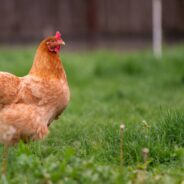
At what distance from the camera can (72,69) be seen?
11.5m

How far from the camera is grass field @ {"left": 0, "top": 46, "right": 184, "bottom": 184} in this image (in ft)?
13.9

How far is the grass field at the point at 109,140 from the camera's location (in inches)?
166

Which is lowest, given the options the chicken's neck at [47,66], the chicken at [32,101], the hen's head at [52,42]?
the chicken at [32,101]

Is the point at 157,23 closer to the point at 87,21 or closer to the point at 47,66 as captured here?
the point at 87,21

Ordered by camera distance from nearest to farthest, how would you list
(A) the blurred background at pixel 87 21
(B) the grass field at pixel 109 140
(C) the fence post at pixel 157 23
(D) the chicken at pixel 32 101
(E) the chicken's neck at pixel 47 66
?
(B) the grass field at pixel 109 140 → (D) the chicken at pixel 32 101 → (E) the chicken's neck at pixel 47 66 → (A) the blurred background at pixel 87 21 → (C) the fence post at pixel 157 23

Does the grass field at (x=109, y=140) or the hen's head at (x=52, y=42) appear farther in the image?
the hen's head at (x=52, y=42)

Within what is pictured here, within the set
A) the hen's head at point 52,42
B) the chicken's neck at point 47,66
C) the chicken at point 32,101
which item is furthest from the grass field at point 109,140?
the hen's head at point 52,42

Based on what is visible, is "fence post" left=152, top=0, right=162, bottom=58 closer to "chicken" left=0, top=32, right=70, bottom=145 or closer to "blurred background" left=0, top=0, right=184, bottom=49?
"blurred background" left=0, top=0, right=184, bottom=49

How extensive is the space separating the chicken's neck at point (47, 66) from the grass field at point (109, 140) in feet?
2.01

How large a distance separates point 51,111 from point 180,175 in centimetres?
179

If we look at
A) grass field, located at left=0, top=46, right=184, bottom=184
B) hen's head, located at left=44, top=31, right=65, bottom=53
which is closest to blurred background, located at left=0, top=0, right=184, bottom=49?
grass field, located at left=0, top=46, right=184, bottom=184

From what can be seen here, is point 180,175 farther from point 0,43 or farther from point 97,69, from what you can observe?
point 0,43

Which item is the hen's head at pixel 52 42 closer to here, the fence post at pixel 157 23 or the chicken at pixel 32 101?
the chicken at pixel 32 101

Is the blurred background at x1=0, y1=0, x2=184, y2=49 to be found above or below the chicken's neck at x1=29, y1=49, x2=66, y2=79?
below
